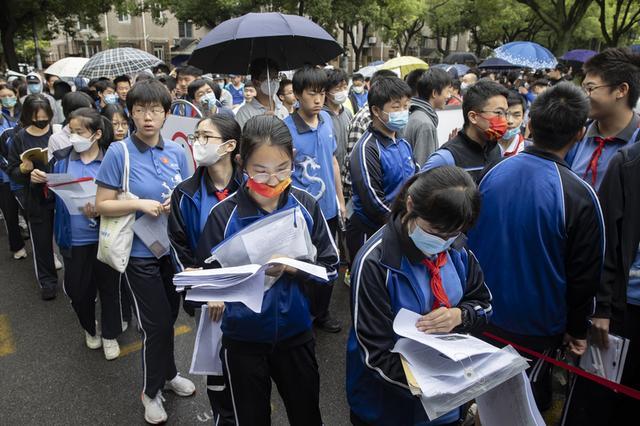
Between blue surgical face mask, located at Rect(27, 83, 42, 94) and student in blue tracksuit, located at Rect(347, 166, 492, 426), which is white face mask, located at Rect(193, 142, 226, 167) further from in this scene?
blue surgical face mask, located at Rect(27, 83, 42, 94)

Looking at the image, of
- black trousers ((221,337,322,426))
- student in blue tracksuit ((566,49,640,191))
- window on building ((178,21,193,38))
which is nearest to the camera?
black trousers ((221,337,322,426))

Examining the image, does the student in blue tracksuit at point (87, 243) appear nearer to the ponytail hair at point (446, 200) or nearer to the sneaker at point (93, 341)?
the sneaker at point (93, 341)

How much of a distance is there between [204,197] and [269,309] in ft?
2.47

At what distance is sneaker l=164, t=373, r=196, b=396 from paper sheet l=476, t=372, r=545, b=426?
2.15 metres

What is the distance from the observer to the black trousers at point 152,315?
2.91 meters

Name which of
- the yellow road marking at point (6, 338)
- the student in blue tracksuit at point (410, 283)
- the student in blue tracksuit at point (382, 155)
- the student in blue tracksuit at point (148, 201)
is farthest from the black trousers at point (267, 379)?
the yellow road marking at point (6, 338)

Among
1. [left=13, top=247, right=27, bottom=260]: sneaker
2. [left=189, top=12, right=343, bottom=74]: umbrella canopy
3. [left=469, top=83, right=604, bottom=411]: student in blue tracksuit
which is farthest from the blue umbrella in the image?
[left=13, top=247, right=27, bottom=260]: sneaker

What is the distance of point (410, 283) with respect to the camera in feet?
5.71

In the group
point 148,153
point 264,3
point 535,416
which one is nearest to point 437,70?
point 148,153

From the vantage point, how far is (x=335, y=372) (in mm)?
3529

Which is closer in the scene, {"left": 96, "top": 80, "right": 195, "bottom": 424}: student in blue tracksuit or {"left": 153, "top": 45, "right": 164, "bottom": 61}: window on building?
{"left": 96, "top": 80, "right": 195, "bottom": 424}: student in blue tracksuit

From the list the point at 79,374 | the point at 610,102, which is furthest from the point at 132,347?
the point at 610,102

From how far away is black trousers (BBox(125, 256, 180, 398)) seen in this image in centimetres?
291

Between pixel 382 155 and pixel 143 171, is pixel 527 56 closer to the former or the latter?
pixel 382 155
